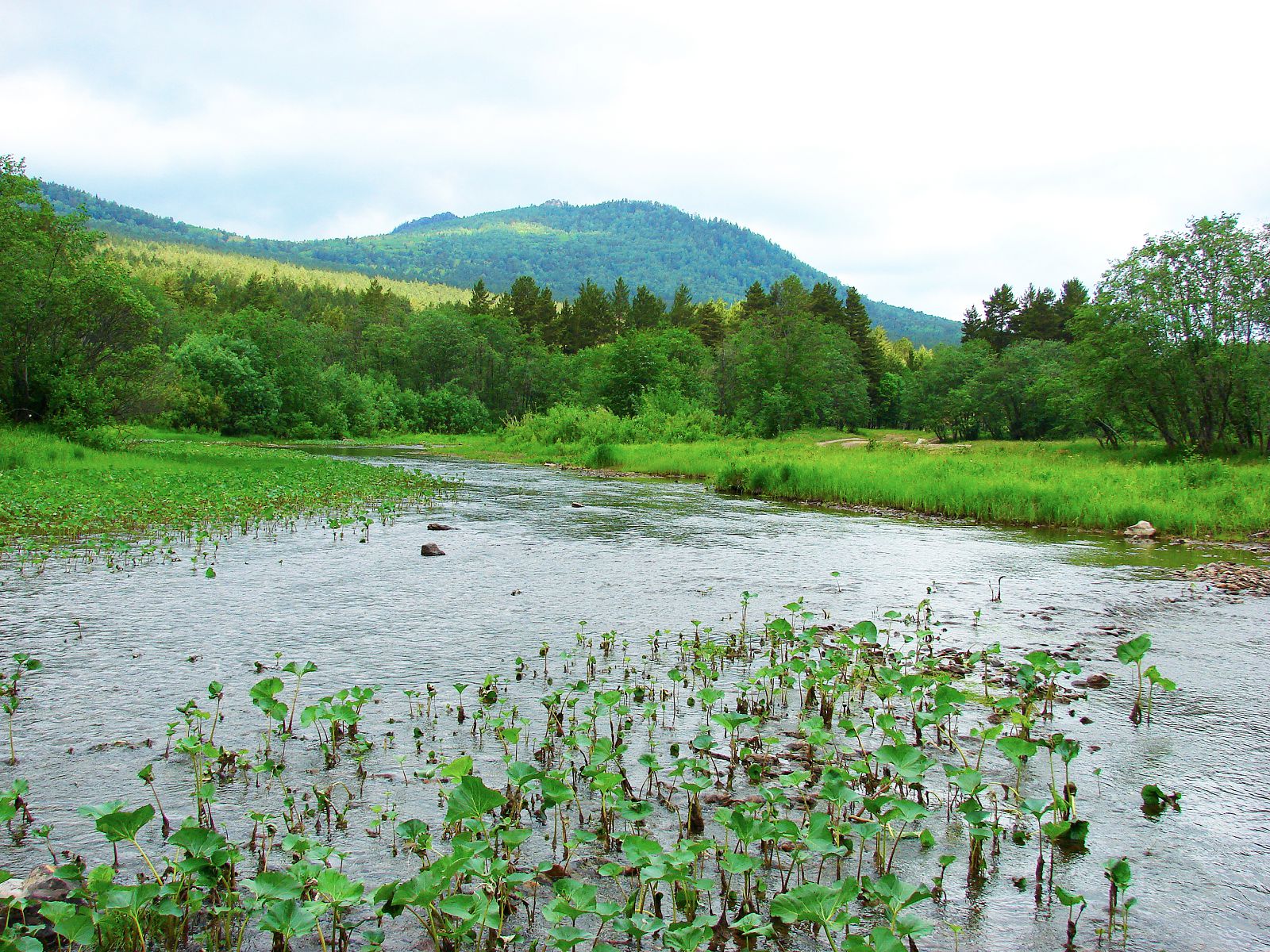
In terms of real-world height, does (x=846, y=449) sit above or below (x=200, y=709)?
above

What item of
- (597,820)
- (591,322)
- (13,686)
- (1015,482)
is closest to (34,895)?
(597,820)

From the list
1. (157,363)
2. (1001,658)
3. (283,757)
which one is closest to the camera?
(283,757)

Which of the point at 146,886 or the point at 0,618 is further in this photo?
the point at 0,618

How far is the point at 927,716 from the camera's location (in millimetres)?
5781

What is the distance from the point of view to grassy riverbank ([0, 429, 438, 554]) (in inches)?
595

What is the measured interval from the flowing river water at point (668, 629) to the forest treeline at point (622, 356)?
1893 cm

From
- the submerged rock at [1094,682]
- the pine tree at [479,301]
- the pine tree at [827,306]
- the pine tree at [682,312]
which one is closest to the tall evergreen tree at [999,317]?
the pine tree at [827,306]

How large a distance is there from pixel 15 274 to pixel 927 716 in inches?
1246

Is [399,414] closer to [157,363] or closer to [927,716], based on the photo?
[157,363]

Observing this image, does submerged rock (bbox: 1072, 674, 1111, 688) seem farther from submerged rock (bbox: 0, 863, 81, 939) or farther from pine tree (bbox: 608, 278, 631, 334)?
pine tree (bbox: 608, 278, 631, 334)

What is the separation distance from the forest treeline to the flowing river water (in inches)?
745

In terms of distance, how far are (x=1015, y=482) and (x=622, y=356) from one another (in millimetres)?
46265

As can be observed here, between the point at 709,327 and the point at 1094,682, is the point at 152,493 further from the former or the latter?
the point at 709,327

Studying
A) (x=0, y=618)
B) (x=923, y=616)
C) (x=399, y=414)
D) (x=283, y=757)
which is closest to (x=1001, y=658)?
(x=923, y=616)
